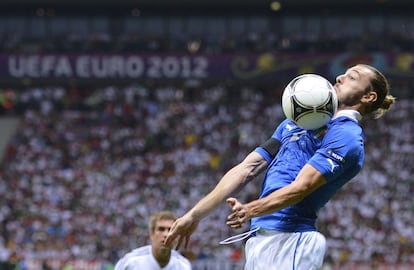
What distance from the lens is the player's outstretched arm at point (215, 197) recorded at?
4586mm

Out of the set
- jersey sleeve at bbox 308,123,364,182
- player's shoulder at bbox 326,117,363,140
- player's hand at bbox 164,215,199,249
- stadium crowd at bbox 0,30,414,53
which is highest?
player's shoulder at bbox 326,117,363,140

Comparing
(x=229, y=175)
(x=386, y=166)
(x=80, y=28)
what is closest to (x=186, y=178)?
(x=386, y=166)

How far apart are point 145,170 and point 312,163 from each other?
80.8 ft

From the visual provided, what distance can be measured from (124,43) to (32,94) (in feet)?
12.8

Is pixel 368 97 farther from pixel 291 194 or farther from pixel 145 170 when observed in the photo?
pixel 145 170

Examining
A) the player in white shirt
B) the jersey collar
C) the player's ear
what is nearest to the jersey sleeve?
the jersey collar

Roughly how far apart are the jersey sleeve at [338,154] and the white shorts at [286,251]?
0.36 metres

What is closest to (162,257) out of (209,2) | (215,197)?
(215,197)

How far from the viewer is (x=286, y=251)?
4730mm

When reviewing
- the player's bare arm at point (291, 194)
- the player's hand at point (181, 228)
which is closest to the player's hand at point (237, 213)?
the player's bare arm at point (291, 194)

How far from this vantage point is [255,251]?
4785 mm

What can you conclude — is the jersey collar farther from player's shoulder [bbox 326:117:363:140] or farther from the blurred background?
the blurred background

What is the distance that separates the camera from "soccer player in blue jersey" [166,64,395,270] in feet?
15.0

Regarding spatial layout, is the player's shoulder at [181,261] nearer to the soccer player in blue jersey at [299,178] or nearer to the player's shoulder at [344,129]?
the soccer player in blue jersey at [299,178]
